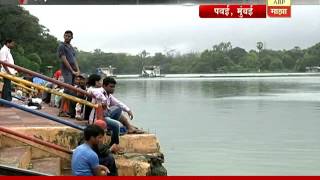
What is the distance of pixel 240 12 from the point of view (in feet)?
26.8

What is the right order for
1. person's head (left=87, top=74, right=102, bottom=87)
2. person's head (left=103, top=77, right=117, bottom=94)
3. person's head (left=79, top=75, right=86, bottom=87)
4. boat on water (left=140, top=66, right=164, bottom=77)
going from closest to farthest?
person's head (left=103, top=77, right=117, bottom=94), person's head (left=87, top=74, right=102, bottom=87), person's head (left=79, top=75, right=86, bottom=87), boat on water (left=140, top=66, right=164, bottom=77)

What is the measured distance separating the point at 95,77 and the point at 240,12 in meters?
2.55

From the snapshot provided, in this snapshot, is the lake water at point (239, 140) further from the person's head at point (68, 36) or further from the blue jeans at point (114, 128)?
the blue jeans at point (114, 128)

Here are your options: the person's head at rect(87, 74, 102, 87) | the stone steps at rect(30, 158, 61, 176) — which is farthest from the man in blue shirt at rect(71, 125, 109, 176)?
the person's head at rect(87, 74, 102, 87)

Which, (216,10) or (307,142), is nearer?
(216,10)

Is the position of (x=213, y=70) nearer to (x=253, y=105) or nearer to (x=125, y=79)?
(x=125, y=79)

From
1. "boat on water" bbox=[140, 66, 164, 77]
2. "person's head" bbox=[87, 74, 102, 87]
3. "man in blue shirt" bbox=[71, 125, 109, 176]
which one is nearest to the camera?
"man in blue shirt" bbox=[71, 125, 109, 176]

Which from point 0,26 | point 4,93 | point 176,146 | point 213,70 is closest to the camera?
point 4,93

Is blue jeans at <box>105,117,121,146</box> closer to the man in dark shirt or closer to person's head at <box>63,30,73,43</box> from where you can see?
the man in dark shirt

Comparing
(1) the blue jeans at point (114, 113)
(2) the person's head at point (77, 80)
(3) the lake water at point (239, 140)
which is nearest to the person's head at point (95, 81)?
(1) the blue jeans at point (114, 113)

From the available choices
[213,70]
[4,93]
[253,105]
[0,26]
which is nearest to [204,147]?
[4,93]

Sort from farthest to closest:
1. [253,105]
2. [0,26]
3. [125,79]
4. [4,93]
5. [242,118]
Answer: [125,79] → [0,26] → [253,105] → [242,118] → [4,93]

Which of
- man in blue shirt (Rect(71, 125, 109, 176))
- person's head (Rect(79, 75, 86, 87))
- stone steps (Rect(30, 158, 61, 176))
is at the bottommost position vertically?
stone steps (Rect(30, 158, 61, 176))

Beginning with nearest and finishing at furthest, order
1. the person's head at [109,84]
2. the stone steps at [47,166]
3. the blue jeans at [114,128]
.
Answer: the stone steps at [47,166] < the blue jeans at [114,128] < the person's head at [109,84]
